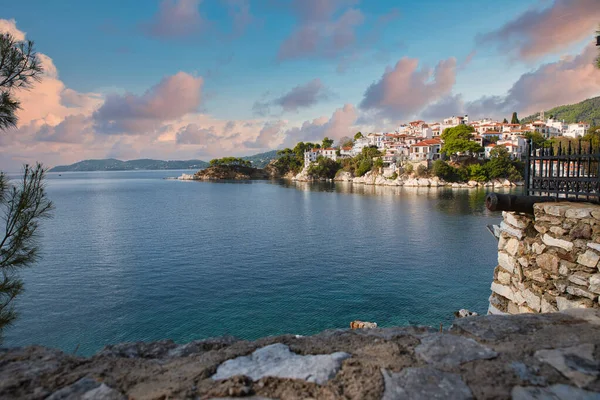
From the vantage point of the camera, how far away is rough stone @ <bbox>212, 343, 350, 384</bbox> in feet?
9.36

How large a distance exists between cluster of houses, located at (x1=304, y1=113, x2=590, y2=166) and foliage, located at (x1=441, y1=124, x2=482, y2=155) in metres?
4.00

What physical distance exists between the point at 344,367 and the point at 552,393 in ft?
5.27

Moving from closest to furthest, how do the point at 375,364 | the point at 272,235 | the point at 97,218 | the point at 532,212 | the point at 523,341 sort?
the point at 375,364
the point at 523,341
the point at 532,212
the point at 272,235
the point at 97,218

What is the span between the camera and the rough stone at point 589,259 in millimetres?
5477

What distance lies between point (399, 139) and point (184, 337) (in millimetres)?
132944

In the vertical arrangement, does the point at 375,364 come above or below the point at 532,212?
below

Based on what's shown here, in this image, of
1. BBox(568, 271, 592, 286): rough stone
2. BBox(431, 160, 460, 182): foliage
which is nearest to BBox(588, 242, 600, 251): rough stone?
BBox(568, 271, 592, 286): rough stone

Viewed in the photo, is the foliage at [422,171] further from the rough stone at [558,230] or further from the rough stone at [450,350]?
the rough stone at [450,350]

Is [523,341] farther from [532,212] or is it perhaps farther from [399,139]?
[399,139]

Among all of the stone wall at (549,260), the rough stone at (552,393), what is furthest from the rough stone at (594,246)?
the rough stone at (552,393)

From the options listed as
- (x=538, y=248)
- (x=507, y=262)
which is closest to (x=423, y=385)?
(x=538, y=248)

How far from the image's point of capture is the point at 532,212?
6879 millimetres

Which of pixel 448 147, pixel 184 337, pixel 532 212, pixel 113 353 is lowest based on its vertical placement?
pixel 184 337

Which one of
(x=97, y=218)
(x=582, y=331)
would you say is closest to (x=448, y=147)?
(x=97, y=218)
